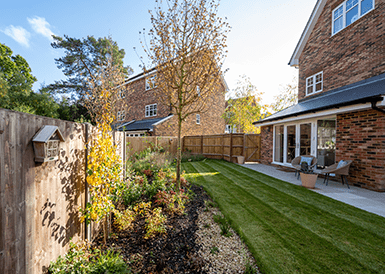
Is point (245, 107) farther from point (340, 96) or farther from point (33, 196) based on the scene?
point (33, 196)

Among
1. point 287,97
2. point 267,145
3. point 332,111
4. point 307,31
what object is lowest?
point 267,145

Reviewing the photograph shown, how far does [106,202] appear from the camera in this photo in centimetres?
262

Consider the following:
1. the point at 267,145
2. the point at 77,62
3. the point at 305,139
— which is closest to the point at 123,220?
the point at 305,139

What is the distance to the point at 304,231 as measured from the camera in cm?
332

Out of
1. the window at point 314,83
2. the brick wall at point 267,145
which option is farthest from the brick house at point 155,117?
the window at point 314,83

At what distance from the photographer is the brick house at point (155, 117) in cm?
1658

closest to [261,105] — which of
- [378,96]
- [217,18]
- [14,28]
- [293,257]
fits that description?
[378,96]

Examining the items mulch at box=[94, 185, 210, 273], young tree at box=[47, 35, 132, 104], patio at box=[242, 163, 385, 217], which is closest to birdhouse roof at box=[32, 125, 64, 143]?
mulch at box=[94, 185, 210, 273]

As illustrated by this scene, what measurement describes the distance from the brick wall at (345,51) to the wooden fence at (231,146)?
447cm

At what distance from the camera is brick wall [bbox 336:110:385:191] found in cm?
584

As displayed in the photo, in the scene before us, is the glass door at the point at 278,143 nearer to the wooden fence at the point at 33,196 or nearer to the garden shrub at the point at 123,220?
the garden shrub at the point at 123,220

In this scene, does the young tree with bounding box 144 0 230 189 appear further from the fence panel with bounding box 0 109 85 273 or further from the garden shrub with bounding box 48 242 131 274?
the garden shrub with bounding box 48 242 131 274

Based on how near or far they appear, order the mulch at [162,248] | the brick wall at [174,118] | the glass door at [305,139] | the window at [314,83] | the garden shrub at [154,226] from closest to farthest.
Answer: the mulch at [162,248] < the garden shrub at [154,226] < the glass door at [305,139] < the window at [314,83] < the brick wall at [174,118]

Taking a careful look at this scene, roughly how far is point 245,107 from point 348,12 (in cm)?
1262
